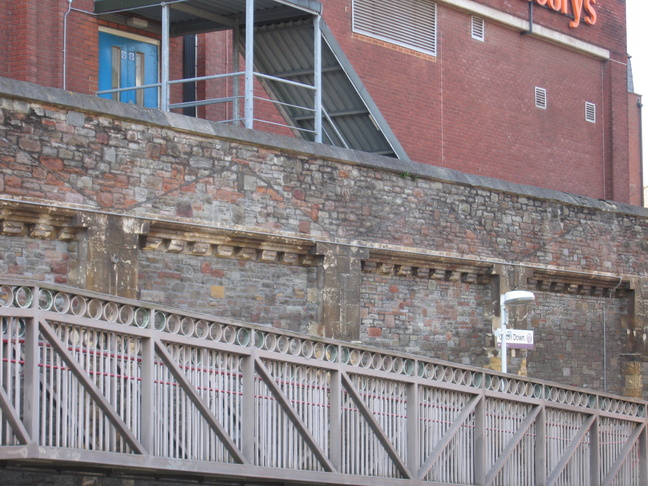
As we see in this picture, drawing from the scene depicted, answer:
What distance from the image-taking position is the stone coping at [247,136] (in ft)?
40.1

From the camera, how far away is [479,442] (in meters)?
12.5

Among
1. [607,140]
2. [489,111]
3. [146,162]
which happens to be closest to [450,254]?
[146,162]

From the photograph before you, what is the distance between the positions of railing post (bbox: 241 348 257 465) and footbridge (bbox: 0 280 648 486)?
1 cm

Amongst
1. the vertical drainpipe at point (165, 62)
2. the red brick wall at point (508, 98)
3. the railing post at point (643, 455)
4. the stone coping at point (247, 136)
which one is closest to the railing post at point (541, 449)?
the railing post at point (643, 455)

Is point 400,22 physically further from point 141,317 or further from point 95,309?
point 95,309

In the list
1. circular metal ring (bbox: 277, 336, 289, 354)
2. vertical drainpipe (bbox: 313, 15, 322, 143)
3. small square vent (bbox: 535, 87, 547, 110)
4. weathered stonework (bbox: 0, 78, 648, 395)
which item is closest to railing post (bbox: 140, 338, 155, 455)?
circular metal ring (bbox: 277, 336, 289, 354)

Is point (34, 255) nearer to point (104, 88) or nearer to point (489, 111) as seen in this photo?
point (104, 88)

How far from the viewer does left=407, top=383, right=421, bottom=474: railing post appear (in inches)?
458

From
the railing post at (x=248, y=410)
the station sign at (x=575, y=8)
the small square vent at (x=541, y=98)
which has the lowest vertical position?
the railing post at (x=248, y=410)

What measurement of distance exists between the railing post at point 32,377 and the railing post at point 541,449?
6.80m

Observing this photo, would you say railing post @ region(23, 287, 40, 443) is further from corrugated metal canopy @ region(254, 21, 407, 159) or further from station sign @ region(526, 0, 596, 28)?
station sign @ region(526, 0, 596, 28)

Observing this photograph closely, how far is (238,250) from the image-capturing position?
14.4m

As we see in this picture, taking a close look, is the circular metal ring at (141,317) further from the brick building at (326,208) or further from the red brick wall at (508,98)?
the red brick wall at (508,98)

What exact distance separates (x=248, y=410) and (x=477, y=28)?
685 inches
